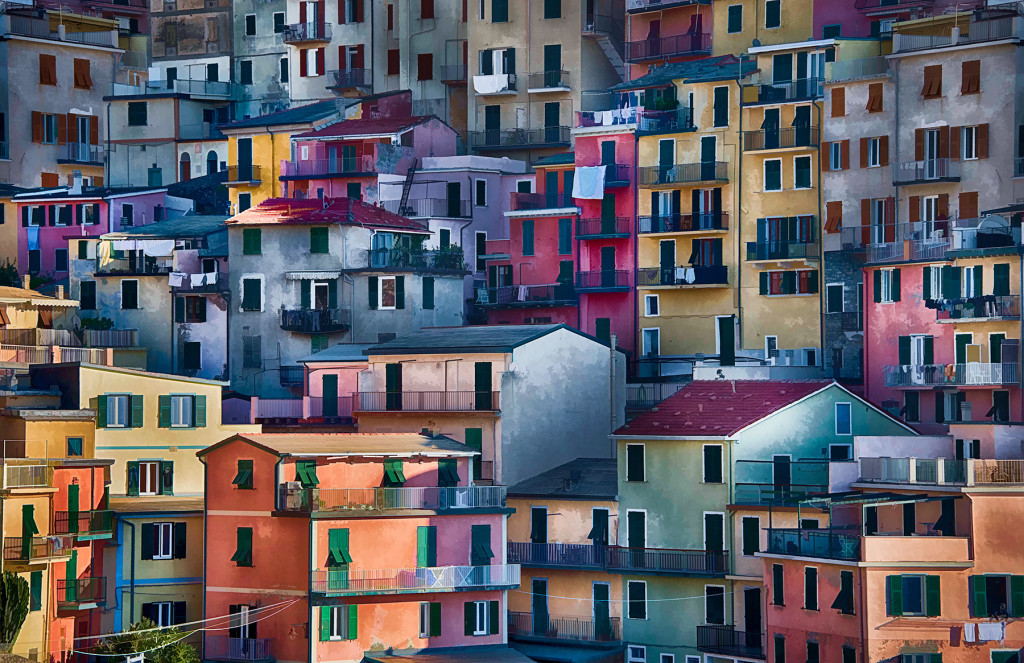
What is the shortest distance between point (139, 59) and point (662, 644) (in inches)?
2276

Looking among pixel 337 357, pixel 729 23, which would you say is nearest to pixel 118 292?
pixel 337 357

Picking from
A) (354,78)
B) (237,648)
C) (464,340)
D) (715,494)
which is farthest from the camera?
(354,78)

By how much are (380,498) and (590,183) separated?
25947 mm

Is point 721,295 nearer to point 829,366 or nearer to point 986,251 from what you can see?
point 829,366

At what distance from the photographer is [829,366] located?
9138cm

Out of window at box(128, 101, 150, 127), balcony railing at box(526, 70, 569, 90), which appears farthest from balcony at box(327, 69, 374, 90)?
balcony railing at box(526, 70, 569, 90)

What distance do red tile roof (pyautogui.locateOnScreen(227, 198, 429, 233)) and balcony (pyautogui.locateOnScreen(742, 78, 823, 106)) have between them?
1484 centimetres

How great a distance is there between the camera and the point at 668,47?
105438mm

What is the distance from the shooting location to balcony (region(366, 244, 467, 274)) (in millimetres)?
96125

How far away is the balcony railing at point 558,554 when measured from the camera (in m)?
80.4

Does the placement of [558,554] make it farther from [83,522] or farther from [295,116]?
[295,116]

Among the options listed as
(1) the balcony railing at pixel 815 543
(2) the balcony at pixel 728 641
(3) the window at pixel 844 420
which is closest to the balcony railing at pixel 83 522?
(2) the balcony at pixel 728 641

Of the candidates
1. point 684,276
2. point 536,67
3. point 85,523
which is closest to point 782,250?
point 684,276

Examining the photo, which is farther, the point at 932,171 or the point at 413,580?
the point at 932,171
